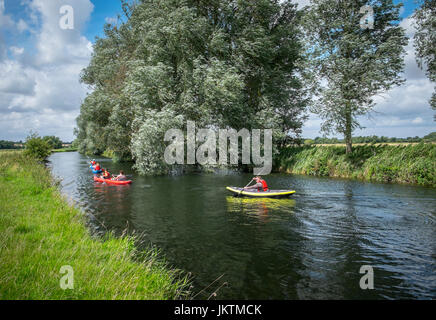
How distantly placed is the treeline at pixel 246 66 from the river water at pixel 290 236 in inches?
327

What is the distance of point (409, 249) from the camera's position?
8156mm

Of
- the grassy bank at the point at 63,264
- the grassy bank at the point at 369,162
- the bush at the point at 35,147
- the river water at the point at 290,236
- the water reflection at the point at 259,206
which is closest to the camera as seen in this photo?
the grassy bank at the point at 63,264

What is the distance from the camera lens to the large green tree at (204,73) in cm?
2341

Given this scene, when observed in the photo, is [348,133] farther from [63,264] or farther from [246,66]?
[63,264]

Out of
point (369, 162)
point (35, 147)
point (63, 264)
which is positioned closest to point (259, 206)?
point (63, 264)

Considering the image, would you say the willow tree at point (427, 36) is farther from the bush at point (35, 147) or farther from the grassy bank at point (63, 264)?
the bush at point (35, 147)

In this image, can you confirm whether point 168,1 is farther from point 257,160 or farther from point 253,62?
point 257,160

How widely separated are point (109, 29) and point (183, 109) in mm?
19402

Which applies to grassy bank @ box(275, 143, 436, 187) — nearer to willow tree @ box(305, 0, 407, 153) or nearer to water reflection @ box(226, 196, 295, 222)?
willow tree @ box(305, 0, 407, 153)

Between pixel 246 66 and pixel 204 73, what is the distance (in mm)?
5103

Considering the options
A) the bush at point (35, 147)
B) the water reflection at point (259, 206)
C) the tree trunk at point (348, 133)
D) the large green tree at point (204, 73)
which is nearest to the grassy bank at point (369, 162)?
the tree trunk at point (348, 133)

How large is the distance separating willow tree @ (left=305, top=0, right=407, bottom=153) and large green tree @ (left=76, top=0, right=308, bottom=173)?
2.96 m
